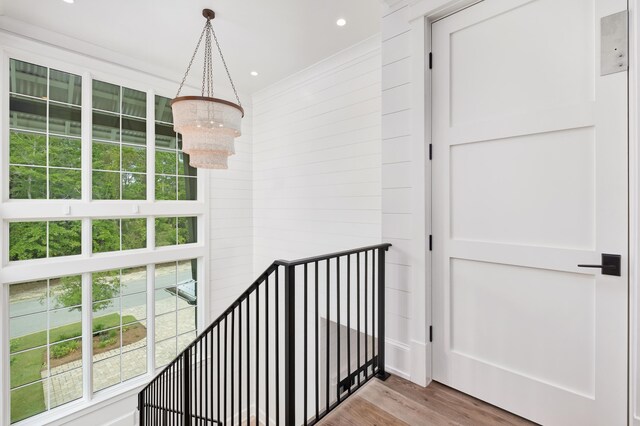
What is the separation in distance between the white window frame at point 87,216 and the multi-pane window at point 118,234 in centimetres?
8

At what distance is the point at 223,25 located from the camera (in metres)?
3.03

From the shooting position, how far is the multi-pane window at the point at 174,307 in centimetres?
421

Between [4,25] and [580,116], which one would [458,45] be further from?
[4,25]

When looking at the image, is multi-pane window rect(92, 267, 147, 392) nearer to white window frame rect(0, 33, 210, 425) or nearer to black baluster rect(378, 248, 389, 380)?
white window frame rect(0, 33, 210, 425)

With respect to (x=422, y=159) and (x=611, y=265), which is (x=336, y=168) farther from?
(x=611, y=265)

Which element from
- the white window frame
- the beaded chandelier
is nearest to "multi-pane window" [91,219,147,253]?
the white window frame

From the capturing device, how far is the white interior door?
5.05 feet

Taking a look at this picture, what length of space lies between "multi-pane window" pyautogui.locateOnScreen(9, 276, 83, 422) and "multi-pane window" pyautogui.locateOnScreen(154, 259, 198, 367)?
89 cm

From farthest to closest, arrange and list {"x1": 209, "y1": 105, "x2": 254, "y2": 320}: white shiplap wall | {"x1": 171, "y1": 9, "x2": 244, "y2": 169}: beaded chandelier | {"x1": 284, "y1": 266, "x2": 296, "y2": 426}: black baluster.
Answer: {"x1": 209, "y1": 105, "x2": 254, "y2": 320}: white shiplap wall
{"x1": 171, "y1": 9, "x2": 244, "y2": 169}: beaded chandelier
{"x1": 284, "y1": 266, "x2": 296, "y2": 426}: black baluster

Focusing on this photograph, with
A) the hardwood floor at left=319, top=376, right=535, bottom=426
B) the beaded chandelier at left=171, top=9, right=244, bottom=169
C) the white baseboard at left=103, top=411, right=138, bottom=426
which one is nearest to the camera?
the hardwood floor at left=319, top=376, right=535, bottom=426

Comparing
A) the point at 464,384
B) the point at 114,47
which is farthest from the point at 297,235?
the point at 114,47

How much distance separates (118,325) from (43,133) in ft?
8.38

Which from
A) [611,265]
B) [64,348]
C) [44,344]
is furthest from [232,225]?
[611,265]

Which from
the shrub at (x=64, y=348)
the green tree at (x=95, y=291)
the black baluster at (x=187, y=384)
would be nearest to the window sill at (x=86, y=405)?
the shrub at (x=64, y=348)
